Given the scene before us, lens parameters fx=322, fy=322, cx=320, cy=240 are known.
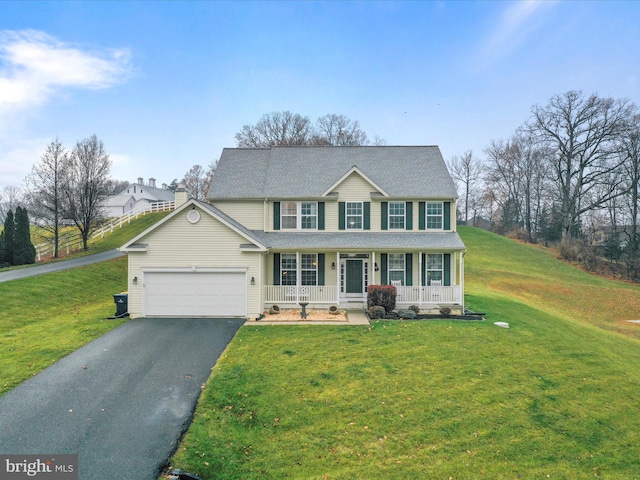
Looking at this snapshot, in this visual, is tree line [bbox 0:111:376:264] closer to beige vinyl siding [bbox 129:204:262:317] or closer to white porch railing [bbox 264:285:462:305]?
beige vinyl siding [bbox 129:204:262:317]

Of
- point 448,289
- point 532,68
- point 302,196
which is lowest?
point 448,289

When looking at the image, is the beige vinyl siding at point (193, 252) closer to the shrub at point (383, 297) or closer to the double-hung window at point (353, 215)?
the shrub at point (383, 297)

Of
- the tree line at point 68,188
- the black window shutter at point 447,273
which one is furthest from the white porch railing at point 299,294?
the tree line at point 68,188

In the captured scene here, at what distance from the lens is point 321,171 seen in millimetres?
18250

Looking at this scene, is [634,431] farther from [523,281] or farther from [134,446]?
[523,281]

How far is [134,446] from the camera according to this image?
5.87 metres

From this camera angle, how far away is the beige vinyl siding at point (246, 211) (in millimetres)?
16938

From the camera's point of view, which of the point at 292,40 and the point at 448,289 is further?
the point at 292,40

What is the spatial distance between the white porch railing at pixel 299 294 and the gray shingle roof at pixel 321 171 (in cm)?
474

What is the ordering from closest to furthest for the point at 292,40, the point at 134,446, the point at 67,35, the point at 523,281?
the point at 134,446
the point at 67,35
the point at 292,40
the point at 523,281

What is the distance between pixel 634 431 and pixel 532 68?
25.5 meters

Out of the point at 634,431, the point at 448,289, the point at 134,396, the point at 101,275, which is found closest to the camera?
the point at 634,431

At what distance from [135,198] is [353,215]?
1908 inches

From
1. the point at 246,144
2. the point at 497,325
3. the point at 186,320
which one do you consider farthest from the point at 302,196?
the point at 246,144
